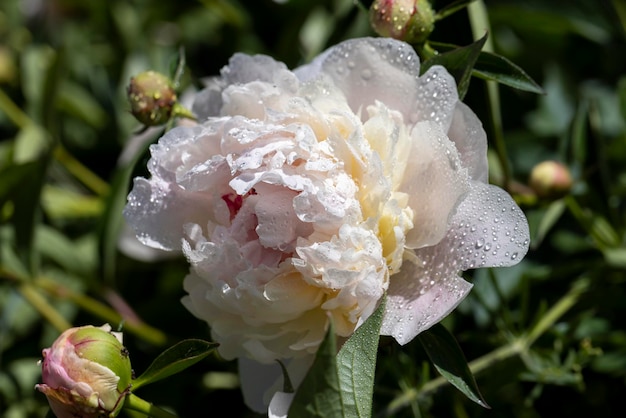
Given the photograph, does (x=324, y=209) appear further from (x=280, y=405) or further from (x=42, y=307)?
(x=42, y=307)

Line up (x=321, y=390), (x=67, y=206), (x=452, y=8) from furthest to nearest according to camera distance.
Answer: (x=67, y=206) < (x=452, y=8) < (x=321, y=390)

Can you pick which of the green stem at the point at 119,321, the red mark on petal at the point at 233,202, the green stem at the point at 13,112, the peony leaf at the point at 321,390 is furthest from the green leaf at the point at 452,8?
the green stem at the point at 13,112

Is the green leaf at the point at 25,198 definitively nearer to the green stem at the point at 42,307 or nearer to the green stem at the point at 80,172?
the green stem at the point at 42,307

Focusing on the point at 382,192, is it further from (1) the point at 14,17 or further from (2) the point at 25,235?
(1) the point at 14,17

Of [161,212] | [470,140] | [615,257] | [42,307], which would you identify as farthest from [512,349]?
[42,307]

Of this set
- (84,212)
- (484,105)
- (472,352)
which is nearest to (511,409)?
(472,352)

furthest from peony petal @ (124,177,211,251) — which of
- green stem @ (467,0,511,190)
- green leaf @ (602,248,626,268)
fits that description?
green leaf @ (602,248,626,268)
